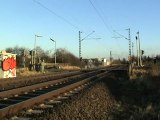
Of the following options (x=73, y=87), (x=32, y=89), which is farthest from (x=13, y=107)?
(x=73, y=87)

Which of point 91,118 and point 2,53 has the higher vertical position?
point 2,53

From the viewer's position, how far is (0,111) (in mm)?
11508

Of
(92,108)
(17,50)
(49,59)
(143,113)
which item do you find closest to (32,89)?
(92,108)

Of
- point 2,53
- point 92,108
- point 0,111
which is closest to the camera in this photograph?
point 0,111

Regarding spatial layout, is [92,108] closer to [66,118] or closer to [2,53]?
[66,118]

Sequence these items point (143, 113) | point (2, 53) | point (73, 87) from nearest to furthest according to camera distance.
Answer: point (143, 113)
point (73, 87)
point (2, 53)

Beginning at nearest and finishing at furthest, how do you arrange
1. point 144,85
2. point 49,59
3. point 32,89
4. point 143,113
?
point 143,113, point 32,89, point 144,85, point 49,59

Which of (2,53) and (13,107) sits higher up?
(2,53)

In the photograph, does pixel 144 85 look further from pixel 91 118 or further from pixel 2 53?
pixel 2 53

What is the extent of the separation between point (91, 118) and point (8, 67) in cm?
3172

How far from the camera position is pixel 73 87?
24672mm

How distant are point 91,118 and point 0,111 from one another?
2.83 meters

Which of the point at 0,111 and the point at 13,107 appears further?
the point at 13,107

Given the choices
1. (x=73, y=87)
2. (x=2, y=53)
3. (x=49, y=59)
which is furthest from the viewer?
(x=49, y=59)
